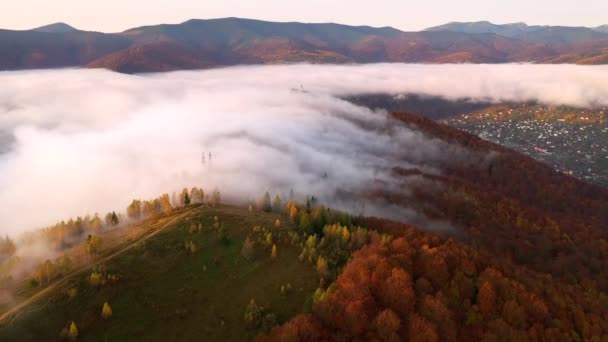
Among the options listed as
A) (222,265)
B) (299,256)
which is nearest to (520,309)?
(299,256)

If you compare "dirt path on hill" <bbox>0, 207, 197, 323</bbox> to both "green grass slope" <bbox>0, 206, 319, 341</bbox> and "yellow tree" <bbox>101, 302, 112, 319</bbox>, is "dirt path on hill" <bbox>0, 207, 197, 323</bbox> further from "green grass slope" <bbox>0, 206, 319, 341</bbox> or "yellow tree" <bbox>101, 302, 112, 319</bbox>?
"yellow tree" <bbox>101, 302, 112, 319</bbox>

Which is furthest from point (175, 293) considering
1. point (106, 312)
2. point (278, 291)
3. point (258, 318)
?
point (278, 291)

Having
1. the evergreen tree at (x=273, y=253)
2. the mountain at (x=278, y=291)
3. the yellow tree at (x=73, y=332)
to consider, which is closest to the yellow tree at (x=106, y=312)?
the mountain at (x=278, y=291)

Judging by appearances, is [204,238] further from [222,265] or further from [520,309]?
[520,309]

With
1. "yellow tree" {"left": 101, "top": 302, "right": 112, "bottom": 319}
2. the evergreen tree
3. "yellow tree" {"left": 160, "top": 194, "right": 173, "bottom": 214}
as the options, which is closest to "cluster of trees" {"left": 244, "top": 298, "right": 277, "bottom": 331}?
the evergreen tree

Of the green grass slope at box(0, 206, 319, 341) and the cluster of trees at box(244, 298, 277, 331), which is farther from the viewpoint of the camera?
the cluster of trees at box(244, 298, 277, 331)

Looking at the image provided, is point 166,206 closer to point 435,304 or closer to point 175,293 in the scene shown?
point 175,293
